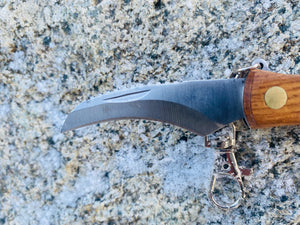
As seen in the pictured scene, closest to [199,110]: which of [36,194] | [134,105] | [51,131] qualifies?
[134,105]

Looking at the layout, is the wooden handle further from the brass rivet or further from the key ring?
the key ring

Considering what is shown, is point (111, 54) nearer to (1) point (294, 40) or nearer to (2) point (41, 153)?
(2) point (41, 153)

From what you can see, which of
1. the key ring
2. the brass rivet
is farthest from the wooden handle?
the key ring

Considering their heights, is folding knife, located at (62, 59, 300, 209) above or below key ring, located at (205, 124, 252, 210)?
above

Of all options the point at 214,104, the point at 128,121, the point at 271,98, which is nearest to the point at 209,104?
the point at 214,104

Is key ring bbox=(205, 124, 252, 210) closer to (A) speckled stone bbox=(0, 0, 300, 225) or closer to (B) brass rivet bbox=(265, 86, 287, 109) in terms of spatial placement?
(A) speckled stone bbox=(0, 0, 300, 225)

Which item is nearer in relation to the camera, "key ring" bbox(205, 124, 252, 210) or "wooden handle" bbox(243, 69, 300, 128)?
"wooden handle" bbox(243, 69, 300, 128)

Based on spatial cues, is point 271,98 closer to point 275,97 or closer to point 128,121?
point 275,97

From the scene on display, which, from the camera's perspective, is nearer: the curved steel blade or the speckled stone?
the curved steel blade
